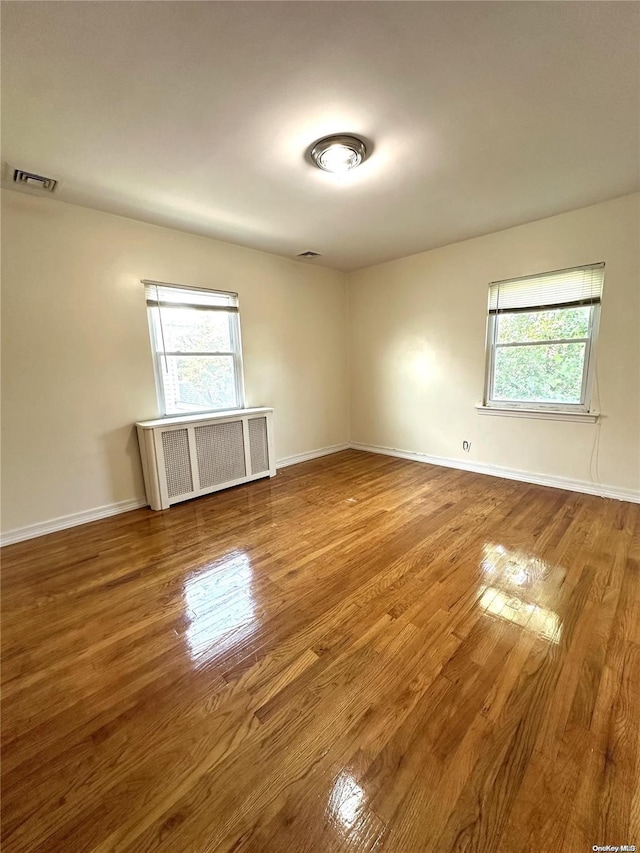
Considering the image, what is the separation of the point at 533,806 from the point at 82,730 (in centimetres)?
155

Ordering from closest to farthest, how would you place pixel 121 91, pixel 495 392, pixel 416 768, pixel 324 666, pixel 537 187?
pixel 416 768, pixel 324 666, pixel 121 91, pixel 537 187, pixel 495 392

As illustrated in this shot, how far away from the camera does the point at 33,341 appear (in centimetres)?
265

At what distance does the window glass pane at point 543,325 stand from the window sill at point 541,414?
0.74 m

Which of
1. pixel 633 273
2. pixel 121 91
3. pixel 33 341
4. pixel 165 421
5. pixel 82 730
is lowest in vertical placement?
pixel 82 730

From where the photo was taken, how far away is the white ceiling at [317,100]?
133cm

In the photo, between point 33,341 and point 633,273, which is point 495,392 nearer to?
point 633,273

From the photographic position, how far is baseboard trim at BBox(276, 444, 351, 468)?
180 inches

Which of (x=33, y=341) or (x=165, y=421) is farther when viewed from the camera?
(x=165, y=421)

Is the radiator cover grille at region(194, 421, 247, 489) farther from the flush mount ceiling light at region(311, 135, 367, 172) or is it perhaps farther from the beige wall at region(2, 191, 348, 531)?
the flush mount ceiling light at region(311, 135, 367, 172)

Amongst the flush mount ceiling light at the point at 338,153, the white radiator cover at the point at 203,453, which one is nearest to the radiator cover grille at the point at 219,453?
the white radiator cover at the point at 203,453

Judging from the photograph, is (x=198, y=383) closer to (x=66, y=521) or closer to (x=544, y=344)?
(x=66, y=521)

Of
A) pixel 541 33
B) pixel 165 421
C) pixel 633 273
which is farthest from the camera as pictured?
pixel 165 421

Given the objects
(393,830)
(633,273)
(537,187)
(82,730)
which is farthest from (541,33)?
(82,730)

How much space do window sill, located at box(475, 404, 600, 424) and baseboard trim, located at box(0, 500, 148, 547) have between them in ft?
12.6
